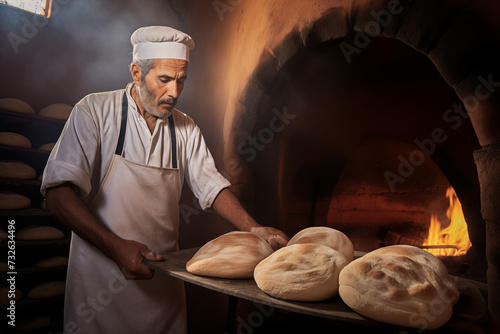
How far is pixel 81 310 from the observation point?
1.66 metres

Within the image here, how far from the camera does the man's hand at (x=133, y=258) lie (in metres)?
1.27

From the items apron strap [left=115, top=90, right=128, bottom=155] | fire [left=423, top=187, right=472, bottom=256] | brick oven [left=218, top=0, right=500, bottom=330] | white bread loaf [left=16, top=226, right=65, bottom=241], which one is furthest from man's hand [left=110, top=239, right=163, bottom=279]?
fire [left=423, top=187, right=472, bottom=256]

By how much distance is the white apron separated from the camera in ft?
5.51

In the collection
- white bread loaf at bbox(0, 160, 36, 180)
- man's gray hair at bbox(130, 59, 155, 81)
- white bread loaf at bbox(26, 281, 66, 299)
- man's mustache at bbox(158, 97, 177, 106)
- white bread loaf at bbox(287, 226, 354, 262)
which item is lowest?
white bread loaf at bbox(26, 281, 66, 299)

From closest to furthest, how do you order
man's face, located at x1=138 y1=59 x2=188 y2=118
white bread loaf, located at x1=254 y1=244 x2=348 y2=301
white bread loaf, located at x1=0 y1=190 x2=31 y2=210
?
white bread loaf, located at x1=254 y1=244 x2=348 y2=301 < man's face, located at x1=138 y1=59 x2=188 y2=118 < white bread loaf, located at x1=0 y1=190 x2=31 y2=210

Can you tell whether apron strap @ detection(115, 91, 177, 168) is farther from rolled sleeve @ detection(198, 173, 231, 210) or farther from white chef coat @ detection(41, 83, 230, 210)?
rolled sleeve @ detection(198, 173, 231, 210)

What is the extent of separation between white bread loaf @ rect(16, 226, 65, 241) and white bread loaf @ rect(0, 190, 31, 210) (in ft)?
0.69

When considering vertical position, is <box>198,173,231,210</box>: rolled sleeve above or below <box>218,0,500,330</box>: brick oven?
below

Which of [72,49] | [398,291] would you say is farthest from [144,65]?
[72,49]

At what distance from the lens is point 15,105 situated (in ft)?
9.17

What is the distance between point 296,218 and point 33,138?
2.68m

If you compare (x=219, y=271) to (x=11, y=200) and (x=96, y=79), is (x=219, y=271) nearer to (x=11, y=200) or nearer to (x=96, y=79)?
(x=11, y=200)

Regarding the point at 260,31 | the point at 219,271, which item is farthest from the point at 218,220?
the point at 219,271

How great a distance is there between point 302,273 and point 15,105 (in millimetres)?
2980
